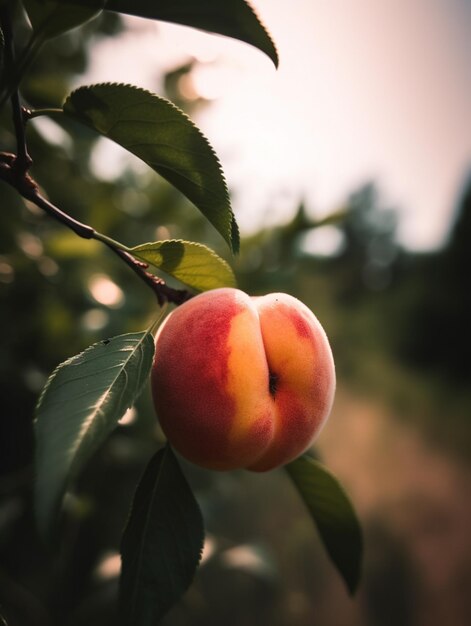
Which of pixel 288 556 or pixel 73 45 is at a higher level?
pixel 73 45

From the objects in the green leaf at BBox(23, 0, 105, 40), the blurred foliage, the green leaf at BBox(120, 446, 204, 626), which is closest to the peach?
the green leaf at BBox(120, 446, 204, 626)

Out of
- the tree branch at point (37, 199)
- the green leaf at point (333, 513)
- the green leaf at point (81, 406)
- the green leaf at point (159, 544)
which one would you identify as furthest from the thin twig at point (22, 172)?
the green leaf at point (333, 513)

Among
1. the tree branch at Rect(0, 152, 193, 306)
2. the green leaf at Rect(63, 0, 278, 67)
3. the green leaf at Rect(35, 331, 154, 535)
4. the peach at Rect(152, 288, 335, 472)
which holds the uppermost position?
the green leaf at Rect(63, 0, 278, 67)

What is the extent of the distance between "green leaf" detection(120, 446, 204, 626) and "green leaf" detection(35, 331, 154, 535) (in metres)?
0.17

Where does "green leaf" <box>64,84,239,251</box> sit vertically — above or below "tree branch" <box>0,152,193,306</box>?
above

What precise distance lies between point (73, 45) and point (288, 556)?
2943 millimetres

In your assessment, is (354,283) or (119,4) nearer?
(119,4)

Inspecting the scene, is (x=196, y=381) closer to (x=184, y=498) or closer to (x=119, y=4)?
(x=184, y=498)

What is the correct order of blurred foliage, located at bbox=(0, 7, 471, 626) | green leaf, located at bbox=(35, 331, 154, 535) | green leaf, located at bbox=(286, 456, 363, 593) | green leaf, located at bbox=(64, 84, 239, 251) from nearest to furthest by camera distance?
green leaf, located at bbox=(35, 331, 154, 535) → green leaf, located at bbox=(64, 84, 239, 251) → green leaf, located at bbox=(286, 456, 363, 593) → blurred foliage, located at bbox=(0, 7, 471, 626)

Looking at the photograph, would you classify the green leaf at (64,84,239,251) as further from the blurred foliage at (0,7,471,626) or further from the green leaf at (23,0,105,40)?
the blurred foliage at (0,7,471,626)

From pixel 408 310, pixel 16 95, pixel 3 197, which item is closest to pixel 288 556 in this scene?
pixel 3 197

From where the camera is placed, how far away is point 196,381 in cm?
52

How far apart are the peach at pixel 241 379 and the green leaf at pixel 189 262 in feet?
0.20

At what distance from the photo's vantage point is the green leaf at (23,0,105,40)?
1.29 ft
